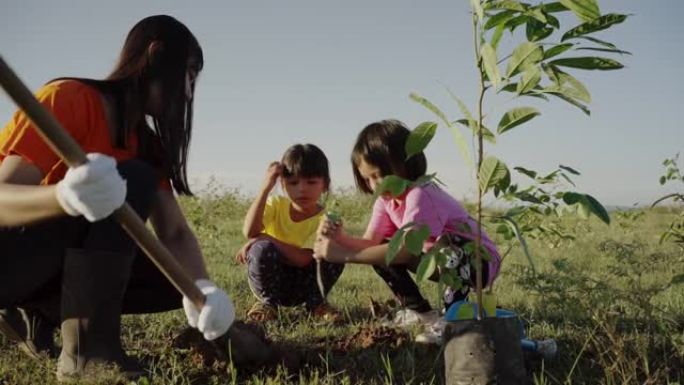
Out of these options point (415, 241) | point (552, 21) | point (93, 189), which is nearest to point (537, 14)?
point (552, 21)

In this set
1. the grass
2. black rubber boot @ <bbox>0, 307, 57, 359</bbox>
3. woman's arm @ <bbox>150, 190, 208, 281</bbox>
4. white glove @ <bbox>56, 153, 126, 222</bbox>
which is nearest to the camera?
white glove @ <bbox>56, 153, 126, 222</bbox>

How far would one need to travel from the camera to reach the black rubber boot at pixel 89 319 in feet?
6.34

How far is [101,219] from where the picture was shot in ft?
5.75

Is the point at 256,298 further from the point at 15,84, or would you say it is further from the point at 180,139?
the point at 15,84

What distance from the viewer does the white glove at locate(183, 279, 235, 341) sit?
5.60 feet

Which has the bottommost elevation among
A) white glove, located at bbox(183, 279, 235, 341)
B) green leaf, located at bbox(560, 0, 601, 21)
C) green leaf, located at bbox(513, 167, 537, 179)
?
white glove, located at bbox(183, 279, 235, 341)

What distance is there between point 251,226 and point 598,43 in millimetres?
2096

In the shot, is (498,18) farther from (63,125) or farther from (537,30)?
(63,125)

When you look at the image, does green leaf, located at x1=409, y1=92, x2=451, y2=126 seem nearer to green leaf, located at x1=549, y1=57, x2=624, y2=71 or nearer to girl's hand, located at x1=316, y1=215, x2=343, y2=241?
green leaf, located at x1=549, y1=57, x2=624, y2=71

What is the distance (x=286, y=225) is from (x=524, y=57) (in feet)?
6.47

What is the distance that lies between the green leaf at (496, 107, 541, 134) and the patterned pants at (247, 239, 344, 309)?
5.57 feet

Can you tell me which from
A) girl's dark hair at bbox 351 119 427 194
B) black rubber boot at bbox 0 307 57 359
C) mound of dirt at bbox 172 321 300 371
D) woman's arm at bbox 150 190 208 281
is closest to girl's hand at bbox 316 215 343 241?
girl's dark hair at bbox 351 119 427 194

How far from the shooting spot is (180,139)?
2.32 meters

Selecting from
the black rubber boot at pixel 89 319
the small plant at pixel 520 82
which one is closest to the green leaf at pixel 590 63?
the small plant at pixel 520 82
